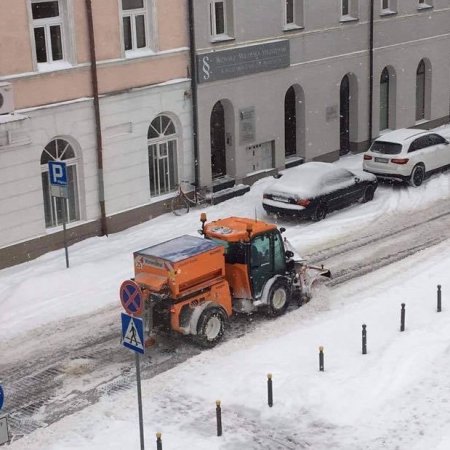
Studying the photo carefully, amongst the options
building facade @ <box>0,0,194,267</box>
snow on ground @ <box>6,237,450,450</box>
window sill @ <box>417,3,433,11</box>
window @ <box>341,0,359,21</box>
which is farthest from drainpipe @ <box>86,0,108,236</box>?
window sill @ <box>417,3,433,11</box>

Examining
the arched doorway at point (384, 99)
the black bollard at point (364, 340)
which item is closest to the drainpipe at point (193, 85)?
the arched doorway at point (384, 99)

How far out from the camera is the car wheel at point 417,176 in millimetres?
27766

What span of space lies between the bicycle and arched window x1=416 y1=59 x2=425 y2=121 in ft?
44.3

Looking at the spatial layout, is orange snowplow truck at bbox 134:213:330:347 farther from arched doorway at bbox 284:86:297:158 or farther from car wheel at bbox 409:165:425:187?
arched doorway at bbox 284:86:297:158

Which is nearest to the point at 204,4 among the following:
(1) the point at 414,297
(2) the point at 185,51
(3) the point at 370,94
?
(2) the point at 185,51

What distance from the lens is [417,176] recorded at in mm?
28000

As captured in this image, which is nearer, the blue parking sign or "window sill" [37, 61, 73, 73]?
the blue parking sign

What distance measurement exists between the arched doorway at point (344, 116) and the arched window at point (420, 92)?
4.99 metres

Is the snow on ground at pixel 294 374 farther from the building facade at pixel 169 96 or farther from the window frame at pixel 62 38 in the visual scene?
the window frame at pixel 62 38

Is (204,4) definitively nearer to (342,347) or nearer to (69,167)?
(69,167)

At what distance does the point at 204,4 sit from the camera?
2564 cm

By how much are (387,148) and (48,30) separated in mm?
11092

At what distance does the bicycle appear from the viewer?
84.7 feet

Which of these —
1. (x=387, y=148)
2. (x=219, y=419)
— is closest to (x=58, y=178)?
(x=219, y=419)
